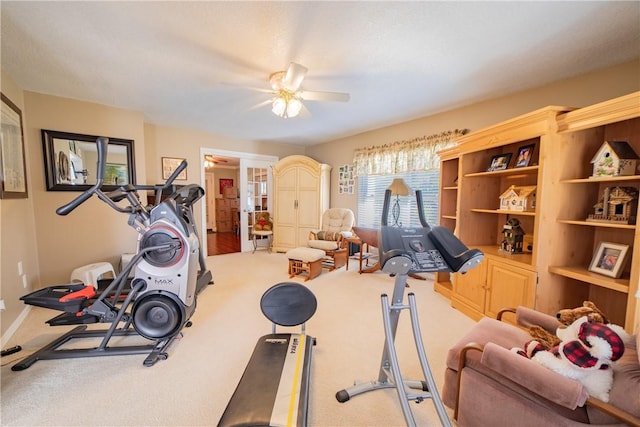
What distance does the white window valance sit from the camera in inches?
139

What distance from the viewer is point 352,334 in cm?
229

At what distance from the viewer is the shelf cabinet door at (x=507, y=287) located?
211 cm

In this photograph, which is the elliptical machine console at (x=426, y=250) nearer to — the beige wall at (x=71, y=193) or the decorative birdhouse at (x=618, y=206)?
the decorative birdhouse at (x=618, y=206)

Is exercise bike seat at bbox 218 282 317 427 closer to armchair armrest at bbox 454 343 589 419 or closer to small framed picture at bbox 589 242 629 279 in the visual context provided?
armchair armrest at bbox 454 343 589 419

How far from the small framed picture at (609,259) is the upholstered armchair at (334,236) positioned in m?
2.87

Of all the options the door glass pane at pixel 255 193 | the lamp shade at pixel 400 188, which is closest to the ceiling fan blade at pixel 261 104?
the lamp shade at pixel 400 188

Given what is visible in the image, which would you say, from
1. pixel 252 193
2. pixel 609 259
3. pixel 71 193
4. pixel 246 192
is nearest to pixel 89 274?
pixel 71 193

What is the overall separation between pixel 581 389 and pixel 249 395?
1.42m

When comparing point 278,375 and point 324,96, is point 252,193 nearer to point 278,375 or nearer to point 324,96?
point 324,96

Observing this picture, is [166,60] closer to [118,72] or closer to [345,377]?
[118,72]

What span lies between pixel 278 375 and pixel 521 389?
3.96ft

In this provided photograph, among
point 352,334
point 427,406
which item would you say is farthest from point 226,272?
point 427,406

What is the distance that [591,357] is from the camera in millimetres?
977

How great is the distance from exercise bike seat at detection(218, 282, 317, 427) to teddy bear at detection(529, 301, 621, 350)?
1.31 metres
